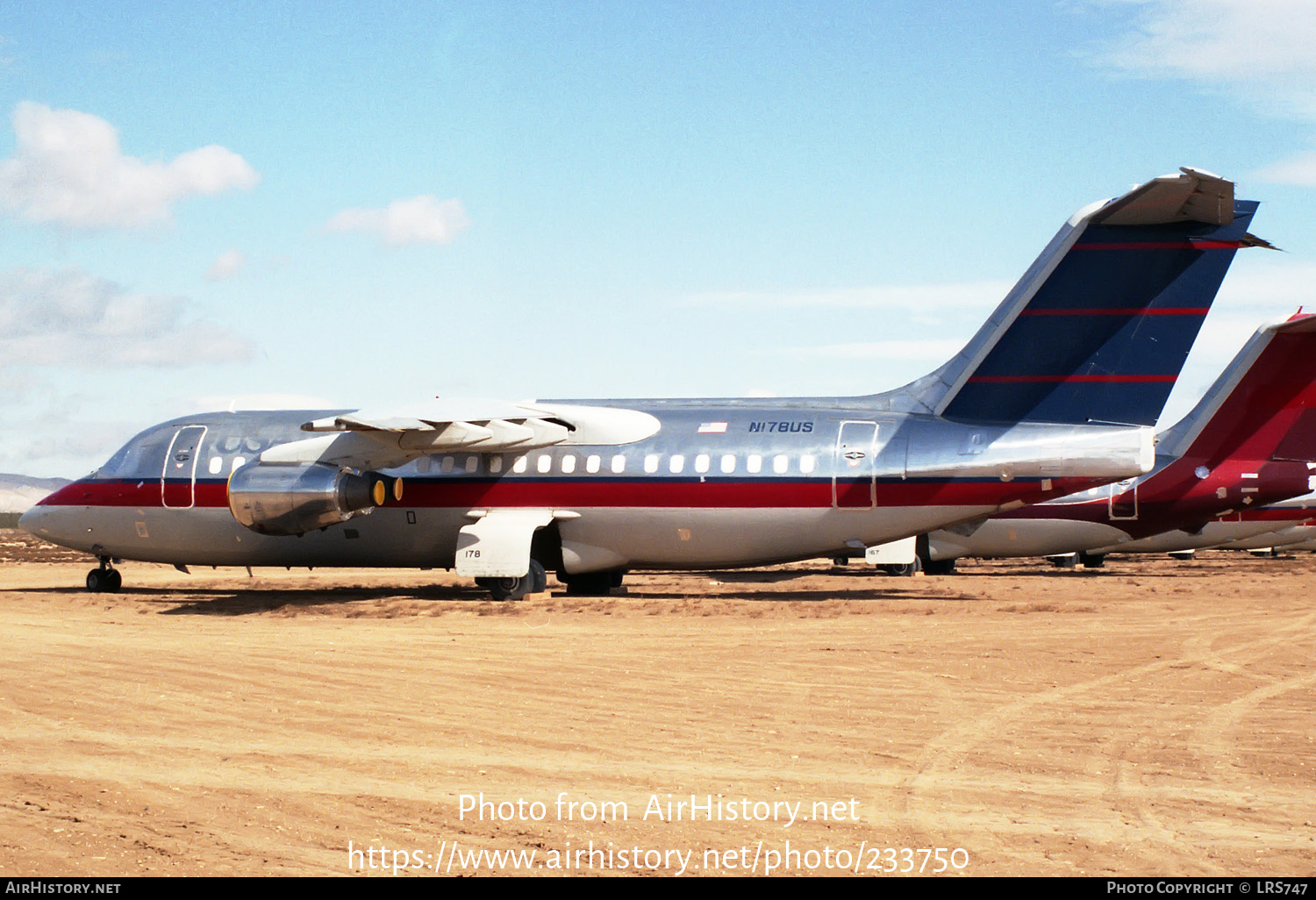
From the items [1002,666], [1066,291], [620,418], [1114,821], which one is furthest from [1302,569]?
[1114,821]

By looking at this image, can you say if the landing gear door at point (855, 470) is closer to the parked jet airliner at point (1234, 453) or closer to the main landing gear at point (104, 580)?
the parked jet airliner at point (1234, 453)

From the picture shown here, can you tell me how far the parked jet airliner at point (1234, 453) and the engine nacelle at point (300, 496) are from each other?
18.9 meters

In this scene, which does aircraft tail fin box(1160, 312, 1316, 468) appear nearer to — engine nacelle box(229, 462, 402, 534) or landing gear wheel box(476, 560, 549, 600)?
landing gear wheel box(476, 560, 549, 600)

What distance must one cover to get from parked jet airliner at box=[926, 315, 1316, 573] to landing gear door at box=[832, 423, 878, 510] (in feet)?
36.9

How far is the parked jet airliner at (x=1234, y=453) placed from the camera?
34.4 m

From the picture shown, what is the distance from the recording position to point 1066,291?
24.2 metres

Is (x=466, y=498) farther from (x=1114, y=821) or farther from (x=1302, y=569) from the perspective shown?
(x=1302, y=569)

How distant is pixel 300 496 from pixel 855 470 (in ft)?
35.4

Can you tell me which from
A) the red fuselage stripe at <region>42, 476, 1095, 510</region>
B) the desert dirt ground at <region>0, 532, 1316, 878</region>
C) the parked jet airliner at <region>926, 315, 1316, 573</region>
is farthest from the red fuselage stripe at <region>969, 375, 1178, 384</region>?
the parked jet airliner at <region>926, 315, 1316, 573</region>

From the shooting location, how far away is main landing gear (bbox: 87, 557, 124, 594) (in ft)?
101

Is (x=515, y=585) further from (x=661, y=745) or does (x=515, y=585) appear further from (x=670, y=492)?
(x=661, y=745)

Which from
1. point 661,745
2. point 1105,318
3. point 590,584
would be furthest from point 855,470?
point 661,745

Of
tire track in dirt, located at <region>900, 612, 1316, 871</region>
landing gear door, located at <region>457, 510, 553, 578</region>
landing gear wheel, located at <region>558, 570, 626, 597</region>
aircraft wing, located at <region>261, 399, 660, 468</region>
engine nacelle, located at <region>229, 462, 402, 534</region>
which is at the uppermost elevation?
aircraft wing, located at <region>261, 399, 660, 468</region>

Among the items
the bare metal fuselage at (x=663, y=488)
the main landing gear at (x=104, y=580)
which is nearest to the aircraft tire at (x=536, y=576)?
the bare metal fuselage at (x=663, y=488)
